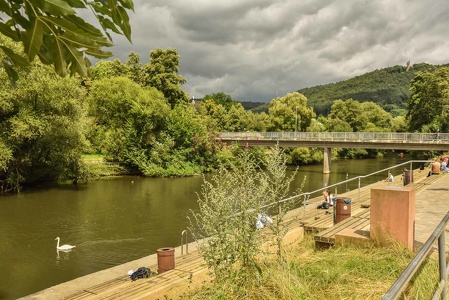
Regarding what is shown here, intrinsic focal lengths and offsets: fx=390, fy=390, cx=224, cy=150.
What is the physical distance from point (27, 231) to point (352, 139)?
38.9 m

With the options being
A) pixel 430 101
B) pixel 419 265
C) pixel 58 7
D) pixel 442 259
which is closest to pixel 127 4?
pixel 58 7

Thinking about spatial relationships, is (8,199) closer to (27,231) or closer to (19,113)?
(19,113)

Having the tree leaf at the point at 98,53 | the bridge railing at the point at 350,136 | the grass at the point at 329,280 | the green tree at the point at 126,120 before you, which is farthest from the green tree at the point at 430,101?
the tree leaf at the point at 98,53

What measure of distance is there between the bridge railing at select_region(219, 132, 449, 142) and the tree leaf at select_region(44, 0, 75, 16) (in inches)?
1774

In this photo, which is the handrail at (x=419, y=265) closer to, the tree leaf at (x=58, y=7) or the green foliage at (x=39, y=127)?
the tree leaf at (x=58, y=7)

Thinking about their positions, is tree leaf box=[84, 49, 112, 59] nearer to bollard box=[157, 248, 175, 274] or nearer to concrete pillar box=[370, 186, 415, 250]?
concrete pillar box=[370, 186, 415, 250]

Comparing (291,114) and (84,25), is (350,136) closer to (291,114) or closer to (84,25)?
(291,114)

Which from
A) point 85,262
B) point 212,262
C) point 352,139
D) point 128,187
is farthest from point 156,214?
point 352,139

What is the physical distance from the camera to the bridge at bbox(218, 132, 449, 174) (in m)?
41.1

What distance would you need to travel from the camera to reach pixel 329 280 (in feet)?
16.9

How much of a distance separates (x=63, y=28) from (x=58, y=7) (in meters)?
0.10

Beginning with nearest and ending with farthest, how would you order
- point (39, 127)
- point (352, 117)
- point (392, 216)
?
point (392, 216) < point (39, 127) < point (352, 117)

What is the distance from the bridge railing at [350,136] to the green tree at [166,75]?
9.28 metres

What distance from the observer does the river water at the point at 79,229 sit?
41.4ft
